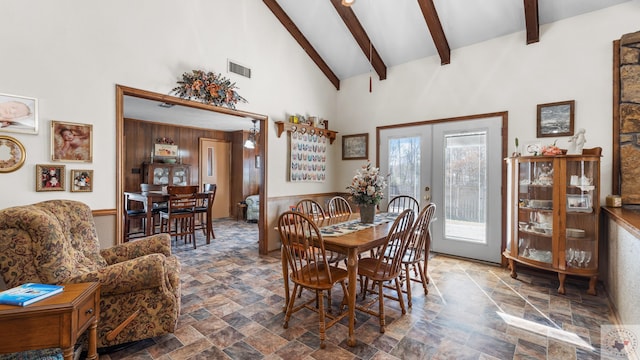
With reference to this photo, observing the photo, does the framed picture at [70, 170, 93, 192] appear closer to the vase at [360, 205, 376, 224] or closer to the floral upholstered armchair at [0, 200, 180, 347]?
the floral upholstered armchair at [0, 200, 180, 347]

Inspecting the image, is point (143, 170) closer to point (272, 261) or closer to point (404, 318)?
point (272, 261)

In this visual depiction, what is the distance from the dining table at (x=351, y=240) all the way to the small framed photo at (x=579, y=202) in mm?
1919

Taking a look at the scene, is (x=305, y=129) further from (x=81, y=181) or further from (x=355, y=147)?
(x=81, y=181)

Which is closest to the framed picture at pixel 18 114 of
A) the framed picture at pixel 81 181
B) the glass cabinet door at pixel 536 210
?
the framed picture at pixel 81 181

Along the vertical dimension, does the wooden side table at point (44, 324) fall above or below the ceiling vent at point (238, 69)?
below

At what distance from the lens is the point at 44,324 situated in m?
1.45

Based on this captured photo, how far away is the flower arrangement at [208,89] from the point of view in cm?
335

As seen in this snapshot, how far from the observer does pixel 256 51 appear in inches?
165

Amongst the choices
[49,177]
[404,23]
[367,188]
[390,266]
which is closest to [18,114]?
[49,177]

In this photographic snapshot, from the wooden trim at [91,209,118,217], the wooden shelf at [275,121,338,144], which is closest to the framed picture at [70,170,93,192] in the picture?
the wooden trim at [91,209,118,217]

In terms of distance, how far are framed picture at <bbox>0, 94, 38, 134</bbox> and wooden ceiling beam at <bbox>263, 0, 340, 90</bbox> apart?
321 cm

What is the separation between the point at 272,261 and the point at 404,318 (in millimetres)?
2134

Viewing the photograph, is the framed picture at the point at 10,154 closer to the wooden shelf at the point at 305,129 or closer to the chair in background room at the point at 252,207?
the wooden shelf at the point at 305,129

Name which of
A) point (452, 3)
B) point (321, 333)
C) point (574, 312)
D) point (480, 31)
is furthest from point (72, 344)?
point (480, 31)
